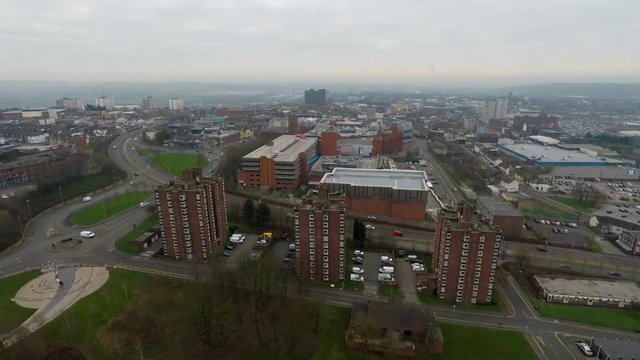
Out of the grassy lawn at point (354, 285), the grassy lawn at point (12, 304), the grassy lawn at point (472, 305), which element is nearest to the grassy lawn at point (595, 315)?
the grassy lawn at point (472, 305)

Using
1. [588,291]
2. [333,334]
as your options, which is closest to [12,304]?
[333,334]

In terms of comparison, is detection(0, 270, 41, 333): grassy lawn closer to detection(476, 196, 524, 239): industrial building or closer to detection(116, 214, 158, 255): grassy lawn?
detection(116, 214, 158, 255): grassy lawn

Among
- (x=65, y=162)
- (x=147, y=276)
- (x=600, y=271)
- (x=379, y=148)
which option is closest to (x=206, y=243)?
(x=147, y=276)

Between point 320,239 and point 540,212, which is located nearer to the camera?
point 320,239

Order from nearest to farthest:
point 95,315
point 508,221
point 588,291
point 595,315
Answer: point 95,315 → point 595,315 → point 588,291 → point 508,221

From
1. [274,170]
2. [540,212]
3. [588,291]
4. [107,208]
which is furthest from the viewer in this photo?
[274,170]

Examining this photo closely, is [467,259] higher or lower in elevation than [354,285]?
higher

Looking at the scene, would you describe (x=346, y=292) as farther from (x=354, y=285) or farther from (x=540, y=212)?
(x=540, y=212)
